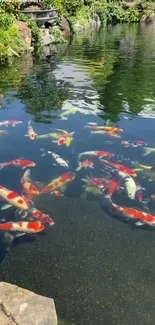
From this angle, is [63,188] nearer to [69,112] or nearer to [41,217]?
[41,217]

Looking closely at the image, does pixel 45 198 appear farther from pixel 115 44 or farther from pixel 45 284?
pixel 115 44

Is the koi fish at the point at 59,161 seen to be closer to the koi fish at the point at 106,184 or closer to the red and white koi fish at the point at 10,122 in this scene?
the koi fish at the point at 106,184

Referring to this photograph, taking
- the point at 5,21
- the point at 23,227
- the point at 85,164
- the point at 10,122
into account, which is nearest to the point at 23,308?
the point at 23,227

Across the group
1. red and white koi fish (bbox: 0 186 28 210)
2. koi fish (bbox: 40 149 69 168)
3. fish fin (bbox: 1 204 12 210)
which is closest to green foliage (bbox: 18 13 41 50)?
koi fish (bbox: 40 149 69 168)

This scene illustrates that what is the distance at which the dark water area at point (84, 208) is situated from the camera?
5629 millimetres

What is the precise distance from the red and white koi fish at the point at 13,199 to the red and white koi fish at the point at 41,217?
0.26 meters

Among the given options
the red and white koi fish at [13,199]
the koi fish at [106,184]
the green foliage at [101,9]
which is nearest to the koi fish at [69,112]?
the koi fish at [106,184]

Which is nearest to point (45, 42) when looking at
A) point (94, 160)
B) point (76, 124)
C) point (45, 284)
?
point (76, 124)

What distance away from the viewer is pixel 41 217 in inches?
286

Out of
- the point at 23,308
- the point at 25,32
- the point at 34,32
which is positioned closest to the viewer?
the point at 23,308

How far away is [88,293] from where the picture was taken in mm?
5645

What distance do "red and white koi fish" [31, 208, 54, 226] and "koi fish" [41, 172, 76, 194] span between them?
0.88m

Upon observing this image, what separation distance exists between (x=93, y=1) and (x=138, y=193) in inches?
2106

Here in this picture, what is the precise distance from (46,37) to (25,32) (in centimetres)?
480
